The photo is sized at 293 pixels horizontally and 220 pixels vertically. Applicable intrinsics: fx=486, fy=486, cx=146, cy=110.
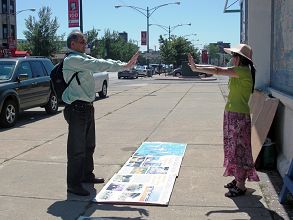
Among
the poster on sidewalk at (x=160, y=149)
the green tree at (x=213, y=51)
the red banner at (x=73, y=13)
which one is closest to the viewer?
the poster on sidewalk at (x=160, y=149)

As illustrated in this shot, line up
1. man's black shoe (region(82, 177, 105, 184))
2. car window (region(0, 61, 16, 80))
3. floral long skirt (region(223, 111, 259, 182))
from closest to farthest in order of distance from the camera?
floral long skirt (region(223, 111, 259, 182)), man's black shoe (region(82, 177, 105, 184)), car window (region(0, 61, 16, 80))

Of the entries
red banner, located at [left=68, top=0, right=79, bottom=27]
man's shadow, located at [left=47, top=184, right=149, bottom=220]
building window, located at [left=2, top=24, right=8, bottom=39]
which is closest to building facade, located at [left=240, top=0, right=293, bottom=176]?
man's shadow, located at [left=47, top=184, right=149, bottom=220]

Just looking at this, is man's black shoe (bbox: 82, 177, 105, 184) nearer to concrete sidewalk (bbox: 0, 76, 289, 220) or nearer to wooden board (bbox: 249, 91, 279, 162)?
concrete sidewalk (bbox: 0, 76, 289, 220)

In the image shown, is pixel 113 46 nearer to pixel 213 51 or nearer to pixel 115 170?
pixel 213 51

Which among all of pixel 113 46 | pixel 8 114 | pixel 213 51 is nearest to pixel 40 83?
pixel 8 114

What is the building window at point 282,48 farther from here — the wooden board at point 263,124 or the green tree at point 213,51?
the green tree at point 213,51

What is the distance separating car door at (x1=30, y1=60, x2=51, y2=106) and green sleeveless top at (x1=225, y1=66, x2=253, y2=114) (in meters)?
8.78

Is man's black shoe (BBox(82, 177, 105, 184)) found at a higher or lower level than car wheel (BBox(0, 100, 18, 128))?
lower

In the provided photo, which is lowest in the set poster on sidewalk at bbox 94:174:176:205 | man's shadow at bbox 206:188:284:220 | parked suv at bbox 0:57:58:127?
man's shadow at bbox 206:188:284:220

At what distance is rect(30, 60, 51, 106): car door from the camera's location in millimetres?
13664

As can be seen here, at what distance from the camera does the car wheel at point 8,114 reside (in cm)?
1158

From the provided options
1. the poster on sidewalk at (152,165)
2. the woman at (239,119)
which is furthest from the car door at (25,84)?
the woman at (239,119)

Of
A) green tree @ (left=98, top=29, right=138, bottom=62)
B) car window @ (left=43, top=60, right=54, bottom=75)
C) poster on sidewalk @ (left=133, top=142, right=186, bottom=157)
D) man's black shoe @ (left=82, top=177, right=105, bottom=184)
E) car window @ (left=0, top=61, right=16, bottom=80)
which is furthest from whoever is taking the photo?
green tree @ (left=98, top=29, right=138, bottom=62)

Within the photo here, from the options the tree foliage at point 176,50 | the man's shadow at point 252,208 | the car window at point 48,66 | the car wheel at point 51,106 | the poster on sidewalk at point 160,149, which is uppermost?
the tree foliage at point 176,50
